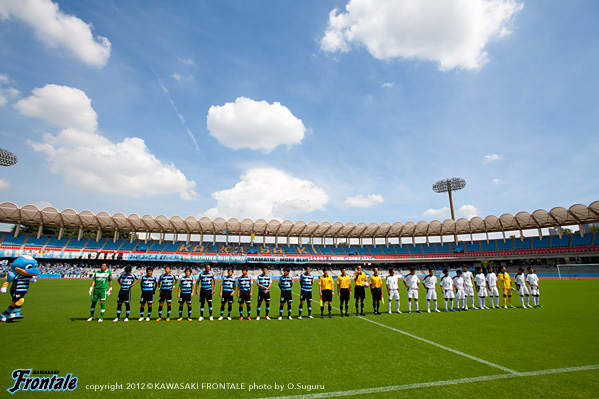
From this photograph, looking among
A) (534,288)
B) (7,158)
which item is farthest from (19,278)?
(7,158)

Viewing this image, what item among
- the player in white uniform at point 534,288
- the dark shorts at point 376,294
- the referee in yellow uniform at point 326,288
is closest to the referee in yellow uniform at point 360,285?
the dark shorts at point 376,294

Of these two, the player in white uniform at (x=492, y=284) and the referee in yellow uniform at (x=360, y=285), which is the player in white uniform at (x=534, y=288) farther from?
the referee in yellow uniform at (x=360, y=285)

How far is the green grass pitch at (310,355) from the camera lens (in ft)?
14.3

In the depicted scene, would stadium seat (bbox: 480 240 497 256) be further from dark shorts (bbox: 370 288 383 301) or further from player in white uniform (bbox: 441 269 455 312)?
dark shorts (bbox: 370 288 383 301)

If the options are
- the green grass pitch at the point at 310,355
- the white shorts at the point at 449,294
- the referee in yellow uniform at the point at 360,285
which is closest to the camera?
the green grass pitch at the point at 310,355

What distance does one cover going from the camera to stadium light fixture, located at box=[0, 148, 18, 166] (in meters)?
42.9

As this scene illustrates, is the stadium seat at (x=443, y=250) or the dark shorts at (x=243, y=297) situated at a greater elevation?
the stadium seat at (x=443, y=250)

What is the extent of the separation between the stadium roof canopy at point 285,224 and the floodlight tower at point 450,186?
14.4 metres

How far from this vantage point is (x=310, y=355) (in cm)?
586

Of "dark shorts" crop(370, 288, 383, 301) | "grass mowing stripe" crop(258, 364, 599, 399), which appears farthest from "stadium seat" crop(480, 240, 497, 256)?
"grass mowing stripe" crop(258, 364, 599, 399)

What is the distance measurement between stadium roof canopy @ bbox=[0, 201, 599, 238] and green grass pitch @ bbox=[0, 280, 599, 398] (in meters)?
42.9

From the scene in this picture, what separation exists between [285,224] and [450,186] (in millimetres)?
43072

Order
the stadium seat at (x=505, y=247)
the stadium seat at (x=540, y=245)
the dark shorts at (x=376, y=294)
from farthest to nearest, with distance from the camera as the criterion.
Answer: the stadium seat at (x=505, y=247)
the stadium seat at (x=540, y=245)
the dark shorts at (x=376, y=294)

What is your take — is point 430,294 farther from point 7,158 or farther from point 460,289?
point 7,158
